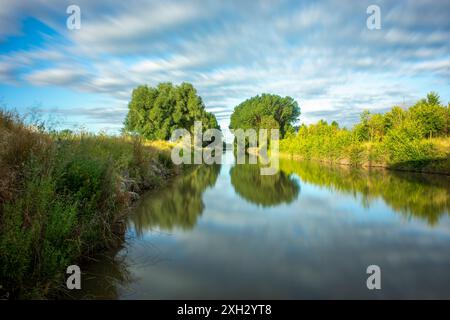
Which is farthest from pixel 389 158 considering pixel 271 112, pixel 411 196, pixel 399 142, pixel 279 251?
pixel 271 112

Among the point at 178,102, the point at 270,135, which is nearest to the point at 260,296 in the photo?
the point at 178,102

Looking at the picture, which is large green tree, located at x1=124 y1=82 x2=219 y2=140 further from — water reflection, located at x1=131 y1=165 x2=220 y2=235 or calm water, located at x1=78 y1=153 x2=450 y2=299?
calm water, located at x1=78 y1=153 x2=450 y2=299

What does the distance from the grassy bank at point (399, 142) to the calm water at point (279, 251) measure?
30.8 feet

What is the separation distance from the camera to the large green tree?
35.2 m

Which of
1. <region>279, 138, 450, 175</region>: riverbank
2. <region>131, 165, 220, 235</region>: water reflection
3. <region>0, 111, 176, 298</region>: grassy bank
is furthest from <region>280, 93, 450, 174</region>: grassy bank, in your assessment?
<region>0, 111, 176, 298</region>: grassy bank

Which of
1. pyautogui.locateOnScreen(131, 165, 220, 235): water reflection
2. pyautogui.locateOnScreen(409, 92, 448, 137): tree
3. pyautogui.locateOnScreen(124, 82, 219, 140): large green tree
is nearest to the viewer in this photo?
pyautogui.locateOnScreen(131, 165, 220, 235): water reflection

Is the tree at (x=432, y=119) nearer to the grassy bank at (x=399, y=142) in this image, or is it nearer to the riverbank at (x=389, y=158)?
the grassy bank at (x=399, y=142)

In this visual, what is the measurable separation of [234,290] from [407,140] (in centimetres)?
1974

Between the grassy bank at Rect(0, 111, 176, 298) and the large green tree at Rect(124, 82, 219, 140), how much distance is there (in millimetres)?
28493

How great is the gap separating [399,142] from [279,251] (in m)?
18.7

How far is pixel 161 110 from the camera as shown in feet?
116

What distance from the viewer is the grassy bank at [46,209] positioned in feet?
11.6

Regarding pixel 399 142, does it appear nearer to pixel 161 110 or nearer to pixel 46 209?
pixel 46 209
